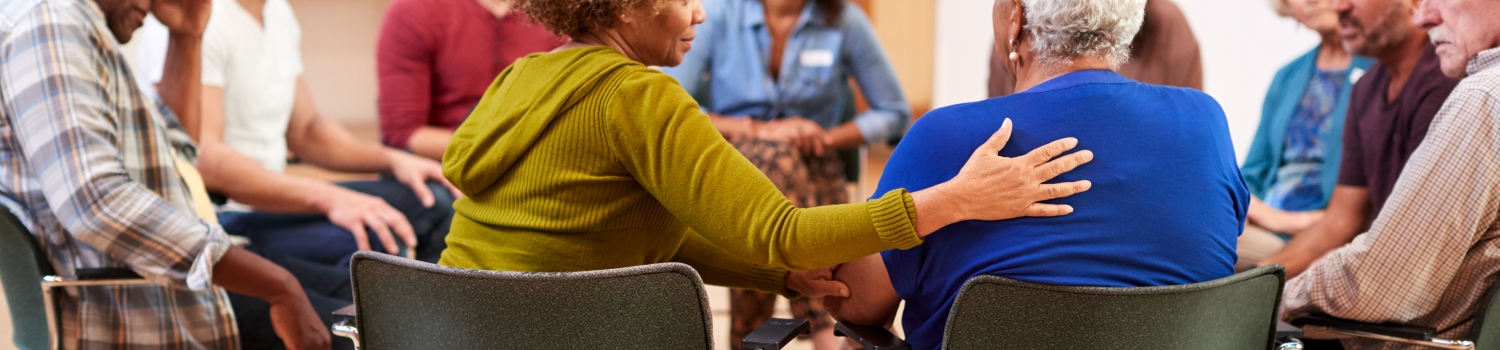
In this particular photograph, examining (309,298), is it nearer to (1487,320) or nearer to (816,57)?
(816,57)

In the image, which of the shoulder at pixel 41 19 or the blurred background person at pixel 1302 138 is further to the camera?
the blurred background person at pixel 1302 138

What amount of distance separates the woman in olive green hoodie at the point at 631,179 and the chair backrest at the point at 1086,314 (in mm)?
119

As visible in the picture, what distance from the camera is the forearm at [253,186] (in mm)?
2611

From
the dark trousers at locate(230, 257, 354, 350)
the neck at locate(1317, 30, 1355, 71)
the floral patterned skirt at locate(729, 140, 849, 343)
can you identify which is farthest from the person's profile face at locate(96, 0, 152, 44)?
the neck at locate(1317, 30, 1355, 71)

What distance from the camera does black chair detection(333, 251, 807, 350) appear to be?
44.1 inches

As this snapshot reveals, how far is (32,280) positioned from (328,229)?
32.6 inches

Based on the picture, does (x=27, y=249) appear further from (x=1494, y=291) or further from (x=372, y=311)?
(x=1494, y=291)

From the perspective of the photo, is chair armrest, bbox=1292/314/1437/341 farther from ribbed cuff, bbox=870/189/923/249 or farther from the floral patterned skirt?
the floral patterned skirt

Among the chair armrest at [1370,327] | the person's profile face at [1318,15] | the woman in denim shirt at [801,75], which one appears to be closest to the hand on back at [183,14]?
the woman in denim shirt at [801,75]

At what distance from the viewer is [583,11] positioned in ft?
4.56

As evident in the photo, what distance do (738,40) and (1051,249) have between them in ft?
6.62

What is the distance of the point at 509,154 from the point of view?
1317mm

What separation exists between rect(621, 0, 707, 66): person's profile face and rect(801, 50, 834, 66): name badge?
1647 mm

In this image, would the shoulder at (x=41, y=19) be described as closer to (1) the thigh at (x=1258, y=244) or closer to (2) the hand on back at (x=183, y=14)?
(2) the hand on back at (x=183, y=14)
